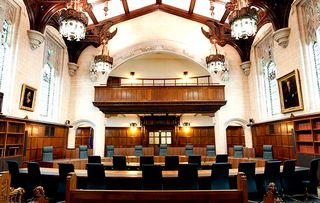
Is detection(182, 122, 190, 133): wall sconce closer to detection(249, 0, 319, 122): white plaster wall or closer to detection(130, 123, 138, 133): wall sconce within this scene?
detection(130, 123, 138, 133): wall sconce

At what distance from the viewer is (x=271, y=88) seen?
31.2 feet

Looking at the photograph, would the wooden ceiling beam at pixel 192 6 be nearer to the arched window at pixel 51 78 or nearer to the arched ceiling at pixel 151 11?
the arched ceiling at pixel 151 11

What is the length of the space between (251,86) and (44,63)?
9.76 metres

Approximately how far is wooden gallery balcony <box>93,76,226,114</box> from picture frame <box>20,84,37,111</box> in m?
2.98

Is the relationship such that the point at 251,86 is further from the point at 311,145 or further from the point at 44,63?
the point at 44,63

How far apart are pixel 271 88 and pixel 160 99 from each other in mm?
5058

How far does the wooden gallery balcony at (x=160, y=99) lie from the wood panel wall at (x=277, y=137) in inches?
83.0

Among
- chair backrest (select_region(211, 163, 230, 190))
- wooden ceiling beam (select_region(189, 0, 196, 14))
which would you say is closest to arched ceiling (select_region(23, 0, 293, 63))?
wooden ceiling beam (select_region(189, 0, 196, 14))

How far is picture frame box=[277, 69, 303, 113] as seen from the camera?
23.1 ft

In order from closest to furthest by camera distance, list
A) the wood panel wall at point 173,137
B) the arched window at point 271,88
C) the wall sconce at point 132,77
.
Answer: the arched window at point 271,88
the wood panel wall at point 173,137
the wall sconce at point 132,77

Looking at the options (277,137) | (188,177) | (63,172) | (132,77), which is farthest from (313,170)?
(132,77)

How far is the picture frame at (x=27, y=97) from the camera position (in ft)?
23.9

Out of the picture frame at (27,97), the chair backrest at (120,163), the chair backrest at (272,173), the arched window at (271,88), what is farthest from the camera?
the arched window at (271,88)

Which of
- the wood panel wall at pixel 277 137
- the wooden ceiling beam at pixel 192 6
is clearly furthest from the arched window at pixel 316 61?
the wooden ceiling beam at pixel 192 6
